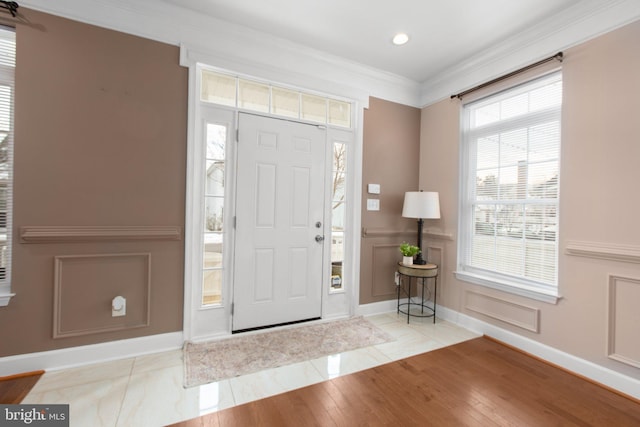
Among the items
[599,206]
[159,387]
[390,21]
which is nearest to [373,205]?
[390,21]

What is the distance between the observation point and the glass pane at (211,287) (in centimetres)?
273

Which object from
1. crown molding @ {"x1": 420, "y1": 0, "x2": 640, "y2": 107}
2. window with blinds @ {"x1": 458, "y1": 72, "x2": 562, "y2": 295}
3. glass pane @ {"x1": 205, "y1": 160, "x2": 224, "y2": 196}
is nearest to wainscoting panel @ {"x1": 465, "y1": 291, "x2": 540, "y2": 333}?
window with blinds @ {"x1": 458, "y1": 72, "x2": 562, "y2": 295}

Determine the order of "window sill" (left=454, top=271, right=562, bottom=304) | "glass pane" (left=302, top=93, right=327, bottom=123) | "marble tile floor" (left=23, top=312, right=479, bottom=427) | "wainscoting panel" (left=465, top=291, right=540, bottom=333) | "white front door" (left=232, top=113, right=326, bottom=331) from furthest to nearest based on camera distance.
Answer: "glass pane" (left=302, top=93, right=327, bottom=123) → "white front door" (left=232, top=113, right=326, bottom=331) → "wainscoting panel" (left=465, top=291, right=540, bottom=333) → "window sill" (left=454, top=271, right=562, bottom=304) → "marble tile floor" (left=23, top=312, right=479, bottom=427)

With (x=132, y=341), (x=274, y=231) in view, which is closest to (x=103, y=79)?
Answer: (x=274, y=231)

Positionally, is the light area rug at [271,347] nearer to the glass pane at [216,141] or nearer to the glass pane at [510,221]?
the glass pane at [510,221]

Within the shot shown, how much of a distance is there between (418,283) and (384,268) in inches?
23.0

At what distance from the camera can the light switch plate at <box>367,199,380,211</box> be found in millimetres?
3482

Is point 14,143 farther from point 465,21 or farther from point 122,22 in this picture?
point 465,21

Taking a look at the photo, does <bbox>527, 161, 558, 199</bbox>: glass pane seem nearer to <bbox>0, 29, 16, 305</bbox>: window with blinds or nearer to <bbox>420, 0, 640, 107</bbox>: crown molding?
<bbox>420, 0, 640, 107</bbox>: crown molding

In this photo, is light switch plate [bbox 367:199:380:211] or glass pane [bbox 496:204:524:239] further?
light switch plate [bbox 367:199:380:211]

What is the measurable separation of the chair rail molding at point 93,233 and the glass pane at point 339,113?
199cm

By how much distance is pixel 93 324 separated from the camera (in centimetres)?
228

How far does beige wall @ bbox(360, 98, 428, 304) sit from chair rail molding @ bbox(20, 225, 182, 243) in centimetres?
209

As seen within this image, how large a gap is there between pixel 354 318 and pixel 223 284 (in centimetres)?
151
